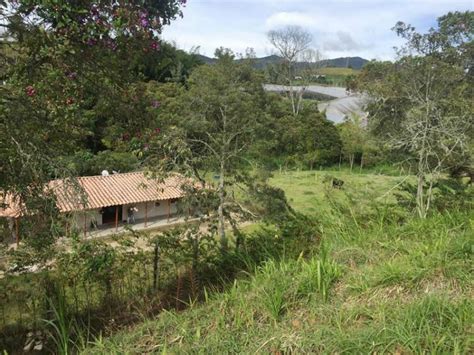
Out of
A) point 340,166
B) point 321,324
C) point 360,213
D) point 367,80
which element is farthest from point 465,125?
point 340,166

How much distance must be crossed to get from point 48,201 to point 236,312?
58.2 inches

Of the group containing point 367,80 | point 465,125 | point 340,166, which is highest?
point 367,80

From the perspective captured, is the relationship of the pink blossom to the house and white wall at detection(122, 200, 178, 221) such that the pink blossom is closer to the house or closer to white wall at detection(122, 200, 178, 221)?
the house

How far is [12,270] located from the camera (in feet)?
11.1

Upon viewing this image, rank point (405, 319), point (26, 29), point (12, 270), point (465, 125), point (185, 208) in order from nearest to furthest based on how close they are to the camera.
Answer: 1. point (405, 319)
2. point (26, 29)
3. point (12, 270)
4. point (465, 125)
5. point (185, 208)

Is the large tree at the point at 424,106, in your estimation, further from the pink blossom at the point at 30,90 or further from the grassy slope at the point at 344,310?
the pink blossom at the point at 30,90

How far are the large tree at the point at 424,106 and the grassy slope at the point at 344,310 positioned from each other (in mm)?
4092

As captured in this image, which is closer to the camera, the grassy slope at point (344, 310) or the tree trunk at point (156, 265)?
the grassy slope at point (344, 310)

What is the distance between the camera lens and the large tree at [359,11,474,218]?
7016 mm

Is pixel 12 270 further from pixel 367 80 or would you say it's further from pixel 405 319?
pixel 367 80

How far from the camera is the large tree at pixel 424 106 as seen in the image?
7.02 metres

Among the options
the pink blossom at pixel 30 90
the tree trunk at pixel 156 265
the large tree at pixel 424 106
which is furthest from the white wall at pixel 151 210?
the pink blossom at pixel 30 90

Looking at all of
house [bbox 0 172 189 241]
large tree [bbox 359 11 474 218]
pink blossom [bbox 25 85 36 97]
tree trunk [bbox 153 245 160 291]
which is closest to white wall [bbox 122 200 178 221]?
house [bbox 0 172 189 241]

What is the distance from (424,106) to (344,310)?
6185mm
